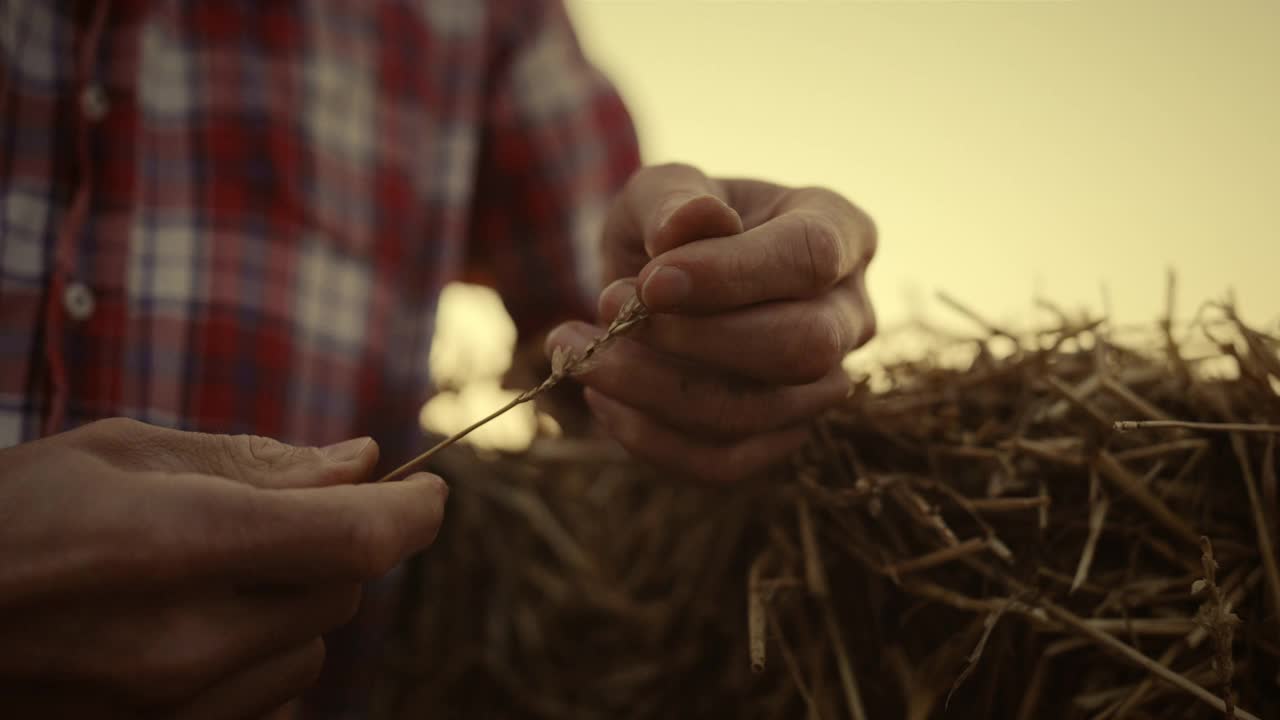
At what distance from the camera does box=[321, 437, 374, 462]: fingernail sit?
1.73 feet

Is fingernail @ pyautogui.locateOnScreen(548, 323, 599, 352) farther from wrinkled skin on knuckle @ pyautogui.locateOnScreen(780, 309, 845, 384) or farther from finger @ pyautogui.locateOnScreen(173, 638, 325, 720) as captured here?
finger @ pyautogui.locateOnScreen(173, 638, 325, 720)

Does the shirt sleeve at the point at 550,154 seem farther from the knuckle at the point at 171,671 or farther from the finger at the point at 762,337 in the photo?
the knuckle at the point at 171,671

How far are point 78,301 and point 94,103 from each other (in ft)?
0.91

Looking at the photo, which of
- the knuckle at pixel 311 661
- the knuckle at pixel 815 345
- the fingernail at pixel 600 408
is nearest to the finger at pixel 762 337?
the knuckle at pixel 815 345

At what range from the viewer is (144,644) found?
454mm

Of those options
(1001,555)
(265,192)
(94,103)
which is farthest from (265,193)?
(1001,555)

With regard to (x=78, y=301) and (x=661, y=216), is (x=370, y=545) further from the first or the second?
(x=78, y=301)

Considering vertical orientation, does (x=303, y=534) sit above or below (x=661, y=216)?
below

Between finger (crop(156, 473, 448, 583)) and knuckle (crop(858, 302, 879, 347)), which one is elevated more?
knuckle (crop(858, 302, 879, 347))

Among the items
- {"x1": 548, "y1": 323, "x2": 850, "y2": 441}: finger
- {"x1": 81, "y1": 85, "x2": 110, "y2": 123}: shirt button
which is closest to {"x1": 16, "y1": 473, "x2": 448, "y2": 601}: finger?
{"x1": 548, "y1": 323, "x2": 850, "y2": 441}: finger

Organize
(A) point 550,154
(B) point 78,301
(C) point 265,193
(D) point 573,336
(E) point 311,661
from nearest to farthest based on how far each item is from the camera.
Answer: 1. (E) point 311,661
2. (D) point 573,336
3. (B) point 78,301
4. (C) point 265,193
5. (A) point 550,154

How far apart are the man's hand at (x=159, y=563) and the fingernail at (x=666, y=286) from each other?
215 mm

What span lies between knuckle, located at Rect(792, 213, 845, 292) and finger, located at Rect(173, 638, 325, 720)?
0.46 metres

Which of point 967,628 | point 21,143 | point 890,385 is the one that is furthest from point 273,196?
point 967,628
